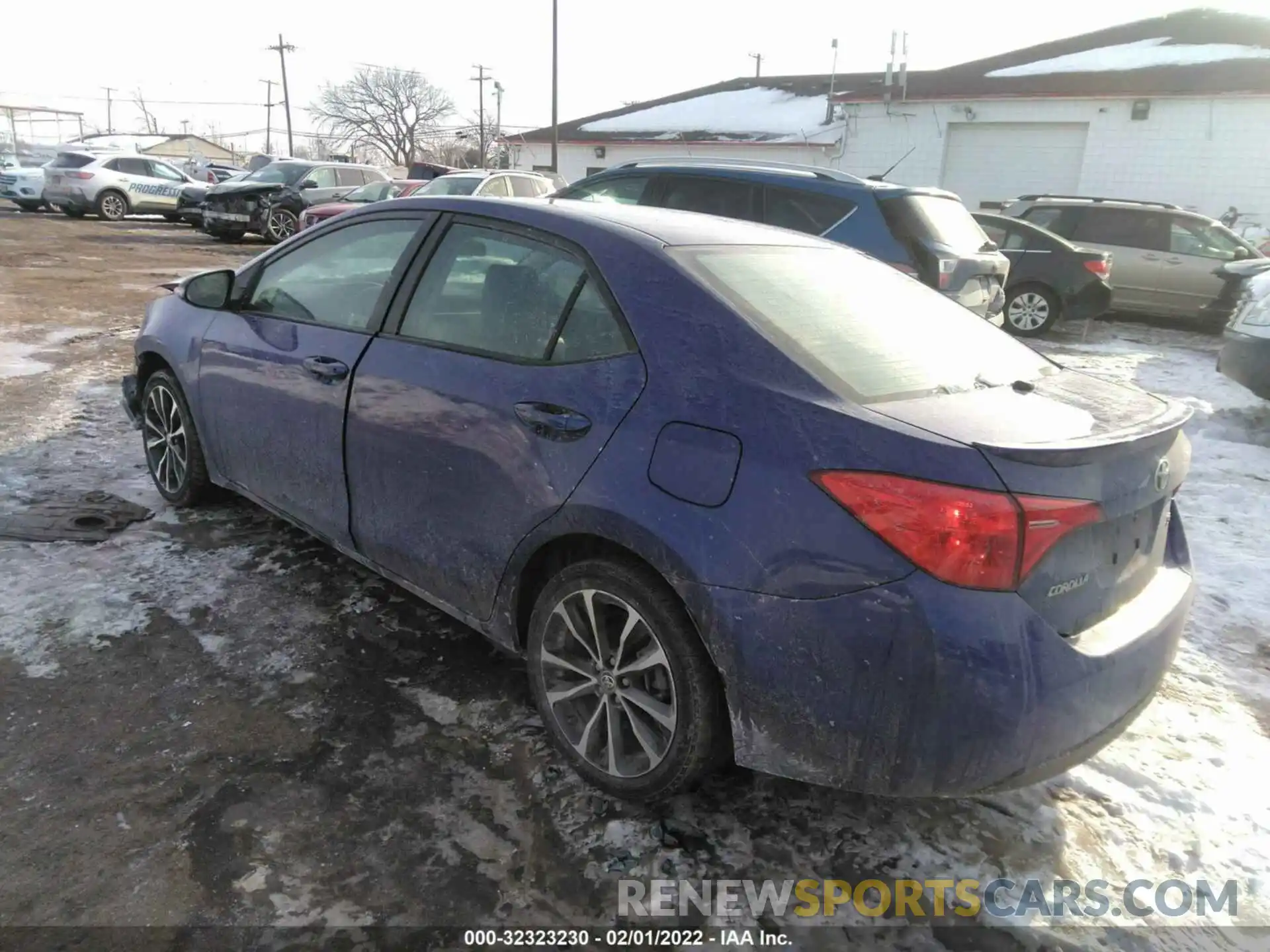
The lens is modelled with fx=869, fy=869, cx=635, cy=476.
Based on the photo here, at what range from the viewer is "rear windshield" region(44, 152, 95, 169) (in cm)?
2184

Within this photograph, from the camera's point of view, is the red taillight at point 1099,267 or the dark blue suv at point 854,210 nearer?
the dark blue suv at point 854,210

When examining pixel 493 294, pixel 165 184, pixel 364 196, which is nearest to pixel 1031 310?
pixel 493 294

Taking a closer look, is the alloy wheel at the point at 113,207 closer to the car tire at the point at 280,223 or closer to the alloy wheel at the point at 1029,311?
the car tire at the point at 280,223

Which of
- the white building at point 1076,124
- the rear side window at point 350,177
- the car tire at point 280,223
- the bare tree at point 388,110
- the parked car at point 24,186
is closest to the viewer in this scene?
the car tire at point 280,223

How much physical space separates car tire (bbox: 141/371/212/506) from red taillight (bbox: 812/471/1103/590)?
11.1 ft

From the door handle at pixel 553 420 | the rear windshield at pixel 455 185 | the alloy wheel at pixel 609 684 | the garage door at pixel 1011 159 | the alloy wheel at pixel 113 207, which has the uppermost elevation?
the garage door at pixel 1011 159

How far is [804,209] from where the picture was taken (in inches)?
273

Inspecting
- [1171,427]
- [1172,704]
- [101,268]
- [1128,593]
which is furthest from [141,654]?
[101,268]

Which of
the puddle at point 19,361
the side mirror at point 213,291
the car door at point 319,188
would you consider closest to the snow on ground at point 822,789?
the side mirror at point 213,291

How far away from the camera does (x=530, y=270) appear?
2766mm

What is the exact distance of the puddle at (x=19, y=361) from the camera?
6910mm

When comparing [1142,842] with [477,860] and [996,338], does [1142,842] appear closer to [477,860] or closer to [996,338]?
[996,338]

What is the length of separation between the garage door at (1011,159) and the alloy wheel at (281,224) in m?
16.6

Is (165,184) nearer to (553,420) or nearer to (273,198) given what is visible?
(273,198)
